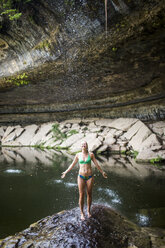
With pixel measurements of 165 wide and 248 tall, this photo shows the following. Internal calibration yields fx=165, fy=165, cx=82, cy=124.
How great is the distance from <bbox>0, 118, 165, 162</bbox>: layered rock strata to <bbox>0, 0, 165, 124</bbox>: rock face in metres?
1.17

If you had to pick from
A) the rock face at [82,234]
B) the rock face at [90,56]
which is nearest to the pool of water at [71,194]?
the rock face at [82,234]

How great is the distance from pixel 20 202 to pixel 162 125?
9.93 m

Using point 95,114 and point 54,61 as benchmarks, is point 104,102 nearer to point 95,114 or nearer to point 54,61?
point 95,114

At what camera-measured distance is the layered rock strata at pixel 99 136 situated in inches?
391

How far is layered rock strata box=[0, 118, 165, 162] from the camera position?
9.93 metres

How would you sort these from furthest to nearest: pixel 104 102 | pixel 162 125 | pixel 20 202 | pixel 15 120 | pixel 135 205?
pixel 15 120 → pixel 104 102 → pixel 162 125 → pixel 20 202 → pixel 135 205

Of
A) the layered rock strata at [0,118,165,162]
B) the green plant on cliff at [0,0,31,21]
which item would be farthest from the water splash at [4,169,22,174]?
the green plant on cliff at [0,0,31,21]

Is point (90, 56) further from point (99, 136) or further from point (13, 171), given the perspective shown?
point (13, 171)

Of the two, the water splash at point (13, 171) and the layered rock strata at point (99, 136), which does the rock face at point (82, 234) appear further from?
the layered rock strata at point (99, 136)

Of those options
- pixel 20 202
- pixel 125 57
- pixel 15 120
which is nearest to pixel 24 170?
pixel 20 202

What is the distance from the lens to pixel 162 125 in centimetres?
1135

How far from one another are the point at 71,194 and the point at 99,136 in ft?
26.6

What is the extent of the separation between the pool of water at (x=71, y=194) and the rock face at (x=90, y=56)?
5.26 meters

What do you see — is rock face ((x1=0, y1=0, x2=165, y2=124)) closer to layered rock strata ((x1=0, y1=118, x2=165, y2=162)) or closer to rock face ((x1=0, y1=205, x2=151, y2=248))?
layered rock strata ((x1=0, y1=118, x2=165, y2=162))
